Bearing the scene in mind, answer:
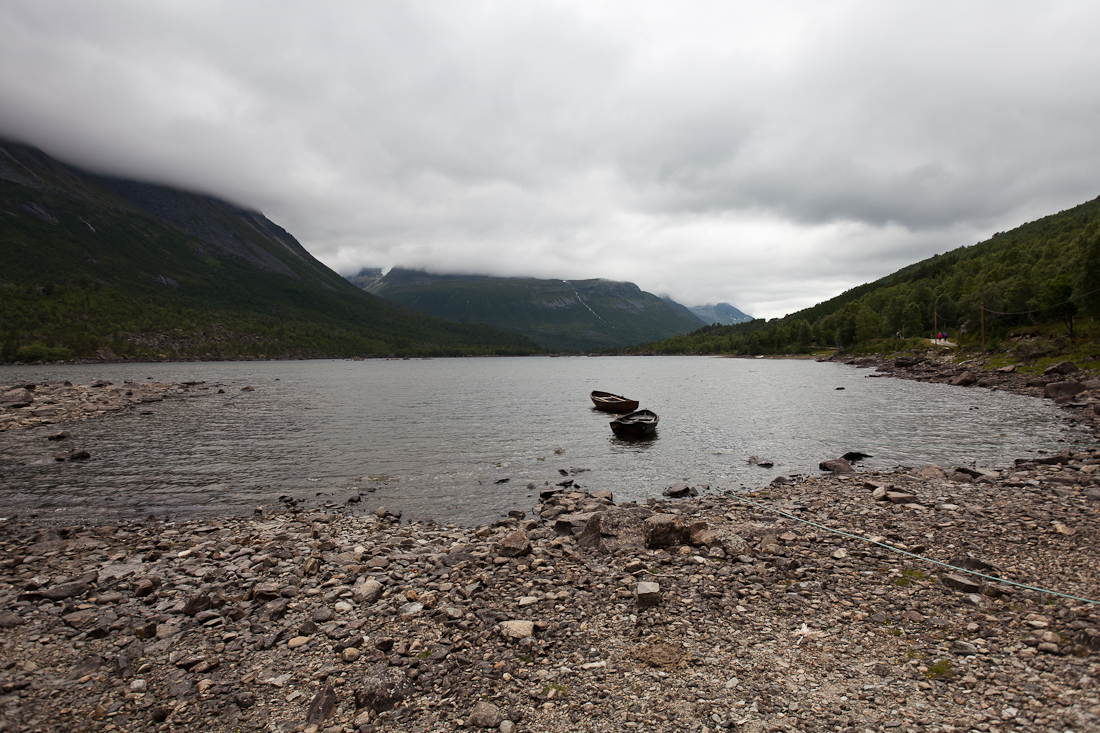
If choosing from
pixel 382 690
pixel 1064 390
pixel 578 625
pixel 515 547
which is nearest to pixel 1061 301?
pixel 1064 390

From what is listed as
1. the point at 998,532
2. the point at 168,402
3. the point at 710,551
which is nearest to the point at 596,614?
the point at 710,551

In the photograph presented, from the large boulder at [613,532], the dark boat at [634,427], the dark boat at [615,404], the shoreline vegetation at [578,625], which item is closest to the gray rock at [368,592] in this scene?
the shoreline vegetation at [578,625]

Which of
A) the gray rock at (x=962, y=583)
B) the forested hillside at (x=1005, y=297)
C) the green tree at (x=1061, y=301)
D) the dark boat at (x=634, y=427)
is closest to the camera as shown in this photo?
the gray rock at (x=962, y=583)

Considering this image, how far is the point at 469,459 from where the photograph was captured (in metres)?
31.9

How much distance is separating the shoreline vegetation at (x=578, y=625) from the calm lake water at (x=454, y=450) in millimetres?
6170

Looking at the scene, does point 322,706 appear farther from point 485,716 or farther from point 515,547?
point 515,547

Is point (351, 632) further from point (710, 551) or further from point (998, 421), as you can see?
point (998, 421)

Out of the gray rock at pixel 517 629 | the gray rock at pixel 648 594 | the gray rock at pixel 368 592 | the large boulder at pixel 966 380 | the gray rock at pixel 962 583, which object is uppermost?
the large boulder at pixel 966 380

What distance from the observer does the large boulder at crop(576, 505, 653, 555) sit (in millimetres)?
14227

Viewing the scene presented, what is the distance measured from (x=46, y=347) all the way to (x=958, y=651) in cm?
23034

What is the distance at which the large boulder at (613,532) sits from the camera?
14.2 meters

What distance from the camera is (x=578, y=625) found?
998cm

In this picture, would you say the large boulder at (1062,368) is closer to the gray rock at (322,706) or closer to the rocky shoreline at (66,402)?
the gray rock at (322,706)

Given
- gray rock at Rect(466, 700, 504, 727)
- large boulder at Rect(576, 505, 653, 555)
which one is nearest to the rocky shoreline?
large boulder at Rect(576, 505, 653, 555)
